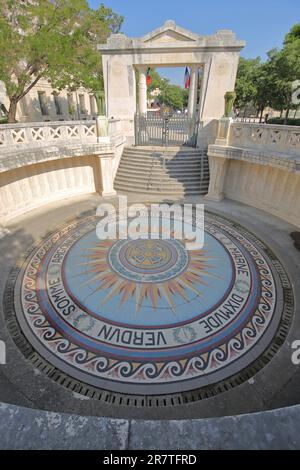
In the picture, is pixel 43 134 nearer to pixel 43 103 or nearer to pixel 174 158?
pixel 174 158

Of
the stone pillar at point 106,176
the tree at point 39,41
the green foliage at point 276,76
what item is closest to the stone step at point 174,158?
the stone pillar at point 106,176

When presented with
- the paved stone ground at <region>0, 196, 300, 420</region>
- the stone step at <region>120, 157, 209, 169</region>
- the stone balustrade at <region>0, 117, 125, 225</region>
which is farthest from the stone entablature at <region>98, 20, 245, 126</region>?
the paved stone ground at <region>0, 196, 300, 420</region>

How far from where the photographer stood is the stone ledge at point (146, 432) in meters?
1.53

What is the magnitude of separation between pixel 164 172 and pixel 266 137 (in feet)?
18.0

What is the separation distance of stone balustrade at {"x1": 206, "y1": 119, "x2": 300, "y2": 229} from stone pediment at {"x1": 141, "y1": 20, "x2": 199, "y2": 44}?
266 inches

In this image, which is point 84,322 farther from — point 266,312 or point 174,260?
point 266,312

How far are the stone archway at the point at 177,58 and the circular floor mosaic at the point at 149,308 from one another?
35.1 ft

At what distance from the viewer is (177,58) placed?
14.3m

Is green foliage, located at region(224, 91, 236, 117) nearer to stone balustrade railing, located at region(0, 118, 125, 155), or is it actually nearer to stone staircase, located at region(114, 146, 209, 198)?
stone staircase, located at region(114, 146, 209, 198)

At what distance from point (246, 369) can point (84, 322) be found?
143 inches

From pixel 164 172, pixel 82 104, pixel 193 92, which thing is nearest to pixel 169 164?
pixel 164 172

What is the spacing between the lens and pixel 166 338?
16.9 ft

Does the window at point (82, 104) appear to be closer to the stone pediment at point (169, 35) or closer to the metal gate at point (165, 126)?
the metal gate at point (165, 126)

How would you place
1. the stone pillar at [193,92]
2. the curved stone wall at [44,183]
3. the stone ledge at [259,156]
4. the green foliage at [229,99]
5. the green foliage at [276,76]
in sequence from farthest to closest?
the green foliage at [276,76] < the stone pillar at [193,92] < the green foliage at [229,99] < the curved stone wall at [44,183] < the stone ledge at [259,156]
